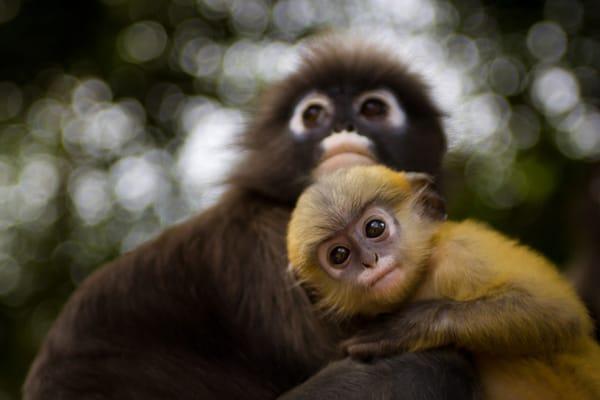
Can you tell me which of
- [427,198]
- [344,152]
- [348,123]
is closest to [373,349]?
[427,198]

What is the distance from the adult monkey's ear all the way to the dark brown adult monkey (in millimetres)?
398

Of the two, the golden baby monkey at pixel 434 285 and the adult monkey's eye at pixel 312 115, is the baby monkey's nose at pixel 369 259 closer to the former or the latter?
the golden baby monkey at pixel 434 285

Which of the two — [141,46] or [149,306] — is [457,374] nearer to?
[149,306]

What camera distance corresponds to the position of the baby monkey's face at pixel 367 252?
10.1 ft

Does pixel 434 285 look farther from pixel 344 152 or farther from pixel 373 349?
pixel 344 152

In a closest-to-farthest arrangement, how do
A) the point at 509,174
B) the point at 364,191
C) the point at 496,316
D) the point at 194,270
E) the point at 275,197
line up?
1. the point at 496,316
2. the point at 364,191
3. the point at 194,270
4. the point at 275,197
5. the point at 509,174

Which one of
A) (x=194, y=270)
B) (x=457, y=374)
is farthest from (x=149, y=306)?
(x=457, y=374)

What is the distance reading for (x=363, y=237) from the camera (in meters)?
3.19

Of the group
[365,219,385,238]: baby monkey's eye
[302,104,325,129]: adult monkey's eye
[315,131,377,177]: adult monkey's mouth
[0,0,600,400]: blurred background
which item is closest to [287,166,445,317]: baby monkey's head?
[365,219,385,238]: baby monkey's eye

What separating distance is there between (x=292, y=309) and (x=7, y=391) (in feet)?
31.4

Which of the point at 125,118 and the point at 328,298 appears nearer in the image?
the point at 328,298

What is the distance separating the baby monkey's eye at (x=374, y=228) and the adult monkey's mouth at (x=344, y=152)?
2.00 feet

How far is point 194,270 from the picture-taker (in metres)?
3.81

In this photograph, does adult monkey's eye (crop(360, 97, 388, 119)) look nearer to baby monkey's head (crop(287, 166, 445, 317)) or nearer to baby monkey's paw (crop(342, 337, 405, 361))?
baby monkey's head (crop(287, 166, 445, 317))
